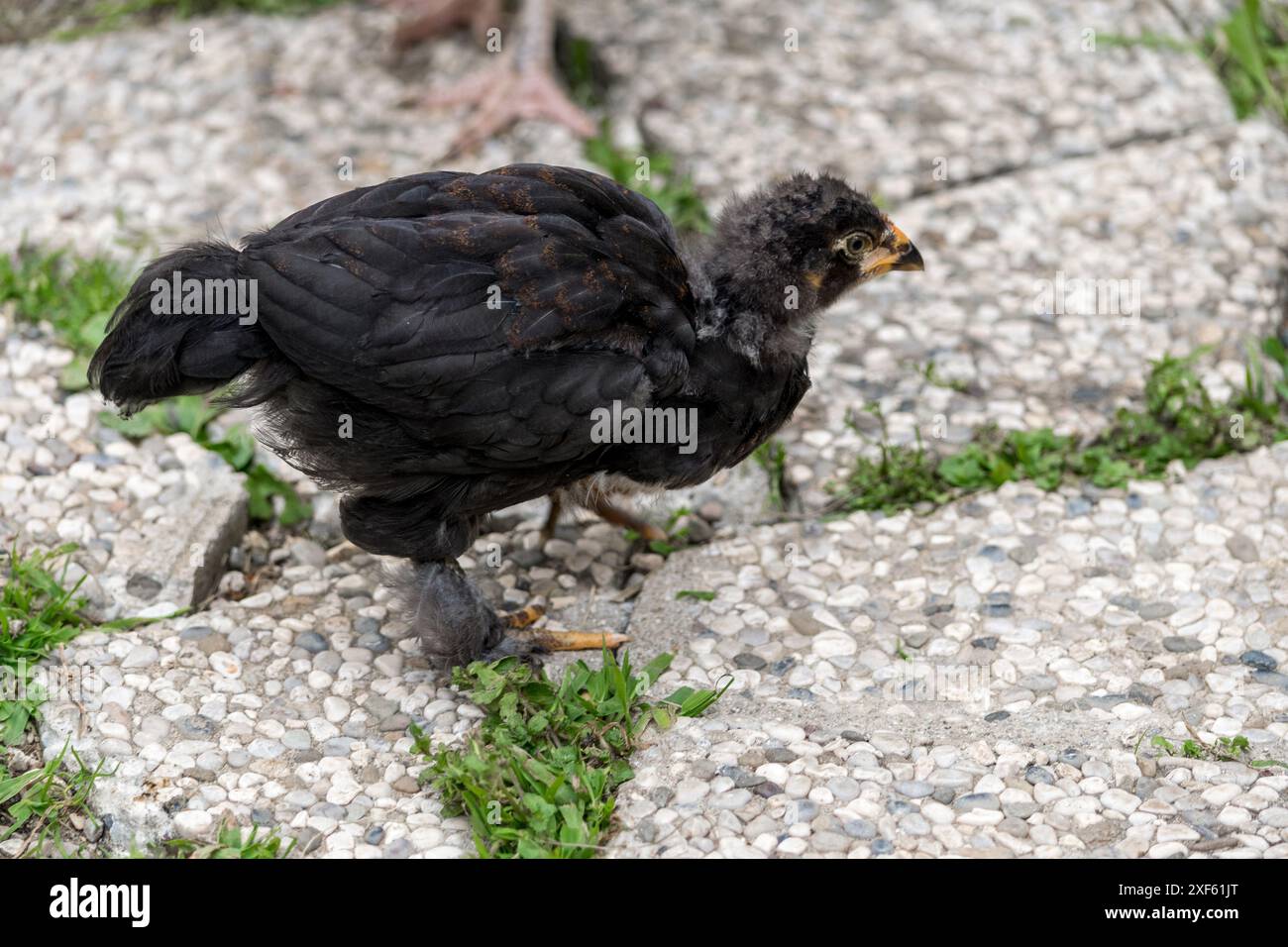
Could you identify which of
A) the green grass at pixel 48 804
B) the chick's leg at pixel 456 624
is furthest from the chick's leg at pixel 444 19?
the green grass at pixel 48 804

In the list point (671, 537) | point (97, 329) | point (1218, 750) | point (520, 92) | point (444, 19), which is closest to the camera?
point (1218, 750)

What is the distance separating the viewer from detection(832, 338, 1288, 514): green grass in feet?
17.1

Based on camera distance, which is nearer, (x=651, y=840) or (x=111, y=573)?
(x=651, y=840)

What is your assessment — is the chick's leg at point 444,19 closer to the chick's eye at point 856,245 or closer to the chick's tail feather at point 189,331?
the chick's eye at point 856,245

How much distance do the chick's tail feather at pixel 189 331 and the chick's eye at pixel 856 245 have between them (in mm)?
1729

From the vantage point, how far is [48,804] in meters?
3.97

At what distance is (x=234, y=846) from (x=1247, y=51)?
5730mm

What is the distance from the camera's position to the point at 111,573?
15.7ft

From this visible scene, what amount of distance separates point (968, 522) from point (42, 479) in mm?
3156

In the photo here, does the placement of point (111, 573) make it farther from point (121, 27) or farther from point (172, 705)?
point (121, 27)

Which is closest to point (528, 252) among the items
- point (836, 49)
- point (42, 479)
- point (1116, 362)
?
point (42, 479)

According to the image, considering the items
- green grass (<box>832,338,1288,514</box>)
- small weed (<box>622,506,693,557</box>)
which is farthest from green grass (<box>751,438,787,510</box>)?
small weed (<box>622,506,693,557</box>)

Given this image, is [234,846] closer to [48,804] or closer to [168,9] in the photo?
[48,804]

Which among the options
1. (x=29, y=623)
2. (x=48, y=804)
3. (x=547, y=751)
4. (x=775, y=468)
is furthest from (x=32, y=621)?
(x=775, y=468)
